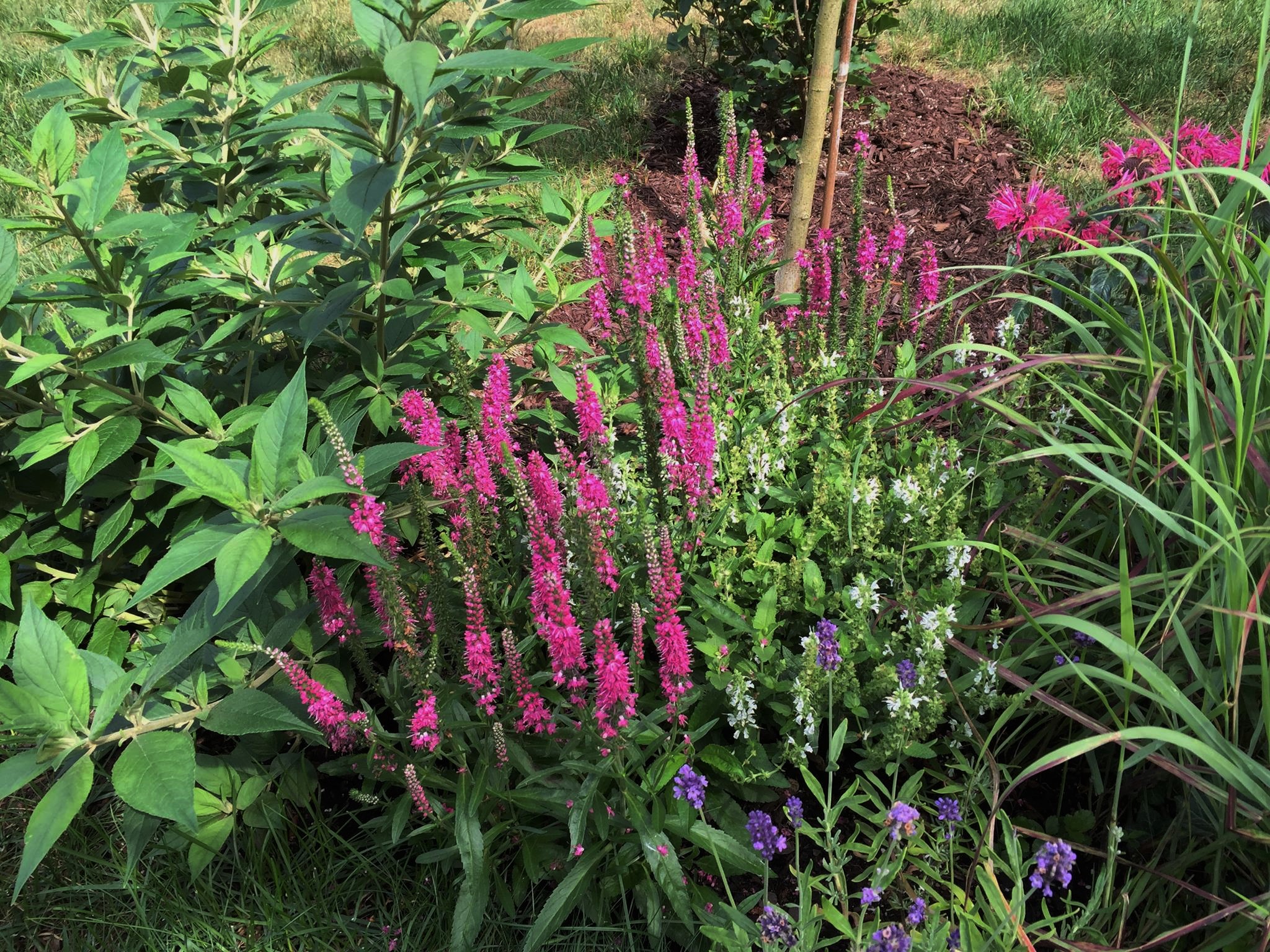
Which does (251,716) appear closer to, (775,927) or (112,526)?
(112,526)

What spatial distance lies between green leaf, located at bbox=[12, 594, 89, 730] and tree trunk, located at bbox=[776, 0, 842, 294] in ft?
8.40

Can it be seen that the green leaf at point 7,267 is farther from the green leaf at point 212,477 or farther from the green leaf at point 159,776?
the green leaf at point 159,776

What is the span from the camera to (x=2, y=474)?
2.38 meters

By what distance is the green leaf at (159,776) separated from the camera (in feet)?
5.02

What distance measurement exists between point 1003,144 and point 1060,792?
3987 millimetres

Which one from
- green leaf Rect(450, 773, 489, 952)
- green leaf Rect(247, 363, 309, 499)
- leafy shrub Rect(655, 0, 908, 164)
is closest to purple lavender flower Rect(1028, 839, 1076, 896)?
green leaf Rect(450, 773, 489, 952)

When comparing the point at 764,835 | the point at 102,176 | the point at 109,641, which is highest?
the point at 102,176

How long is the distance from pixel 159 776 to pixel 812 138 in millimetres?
3106

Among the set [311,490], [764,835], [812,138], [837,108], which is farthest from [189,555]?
[837,108]

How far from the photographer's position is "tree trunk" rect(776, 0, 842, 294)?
331 cm

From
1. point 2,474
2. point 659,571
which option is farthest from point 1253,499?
point 2,474

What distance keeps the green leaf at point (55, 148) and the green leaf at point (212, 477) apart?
907 mm

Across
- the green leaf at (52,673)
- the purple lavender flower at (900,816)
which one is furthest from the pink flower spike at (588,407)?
the green leaf at (52,673)

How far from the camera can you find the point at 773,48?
15.8 ft
